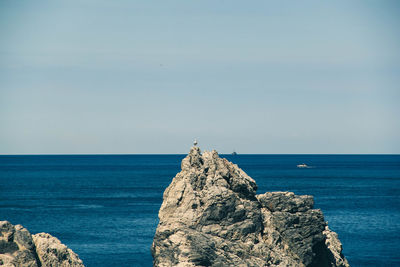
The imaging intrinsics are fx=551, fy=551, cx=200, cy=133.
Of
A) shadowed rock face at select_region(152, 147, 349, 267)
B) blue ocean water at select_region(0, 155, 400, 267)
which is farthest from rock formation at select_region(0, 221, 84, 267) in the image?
blue ocean water at select_region(0, 155, 400, 267)

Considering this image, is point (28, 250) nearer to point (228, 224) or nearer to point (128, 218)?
point (228, 224)

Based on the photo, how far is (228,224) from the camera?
38000 mm

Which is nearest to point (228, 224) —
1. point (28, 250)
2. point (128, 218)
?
point (28, 250)

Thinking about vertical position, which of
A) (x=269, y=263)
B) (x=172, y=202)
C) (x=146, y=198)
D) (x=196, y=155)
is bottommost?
(x=269, y=263)

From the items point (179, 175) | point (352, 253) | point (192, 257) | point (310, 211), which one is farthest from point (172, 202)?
point (352, 253)

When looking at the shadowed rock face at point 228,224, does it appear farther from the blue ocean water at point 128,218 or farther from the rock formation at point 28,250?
the blue ocean water at point 128,218

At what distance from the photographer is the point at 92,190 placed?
167750 millimetres

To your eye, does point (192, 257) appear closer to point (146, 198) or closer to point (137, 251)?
point (137, 251)

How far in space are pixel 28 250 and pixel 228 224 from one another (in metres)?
13.2

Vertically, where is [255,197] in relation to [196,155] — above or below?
below

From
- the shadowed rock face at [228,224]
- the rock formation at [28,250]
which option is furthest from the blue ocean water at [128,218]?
the rock formation at [28,250]

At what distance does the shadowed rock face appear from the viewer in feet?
120

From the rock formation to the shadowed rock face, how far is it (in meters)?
6.49

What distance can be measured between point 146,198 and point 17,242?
102 meters
